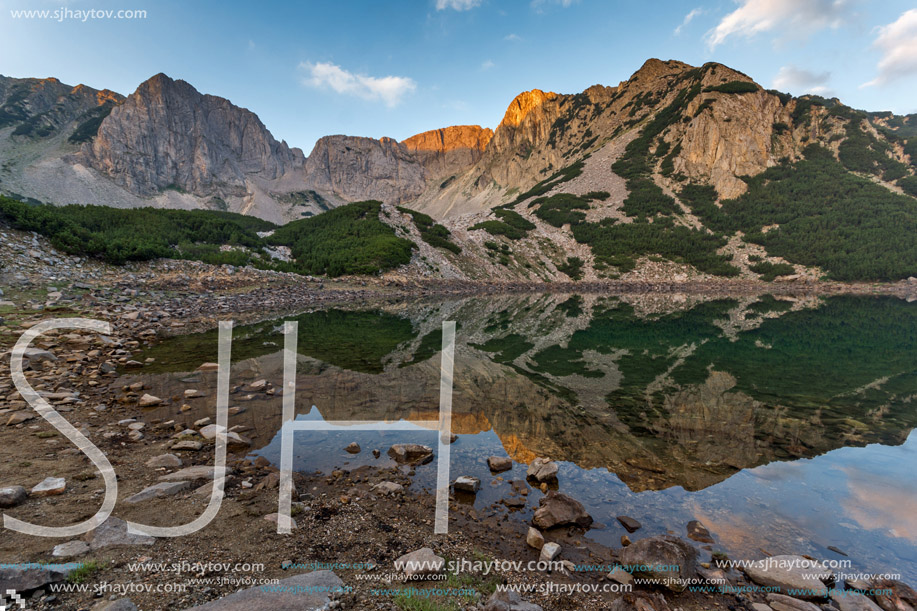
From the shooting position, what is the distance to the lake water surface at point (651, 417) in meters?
5.95

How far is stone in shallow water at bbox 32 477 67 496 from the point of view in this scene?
15.6 ft

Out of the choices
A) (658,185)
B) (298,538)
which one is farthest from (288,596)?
(658,185)

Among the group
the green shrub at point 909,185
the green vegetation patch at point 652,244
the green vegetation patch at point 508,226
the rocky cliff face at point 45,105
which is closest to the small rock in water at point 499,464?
the green vegetation patch at point 508,226

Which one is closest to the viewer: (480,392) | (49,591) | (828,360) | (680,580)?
(49,591)

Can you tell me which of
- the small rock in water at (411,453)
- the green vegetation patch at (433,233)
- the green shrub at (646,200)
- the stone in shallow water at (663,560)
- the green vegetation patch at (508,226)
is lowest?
the small rock in water at (411,453)

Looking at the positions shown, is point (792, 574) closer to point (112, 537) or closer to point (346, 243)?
point (112, 537)

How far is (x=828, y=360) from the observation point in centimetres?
1714

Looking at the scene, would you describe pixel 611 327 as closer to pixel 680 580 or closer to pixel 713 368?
pixel 713 368

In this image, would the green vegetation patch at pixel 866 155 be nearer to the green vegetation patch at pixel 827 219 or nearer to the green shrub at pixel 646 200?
the green vegetation patch at pixel 827 219

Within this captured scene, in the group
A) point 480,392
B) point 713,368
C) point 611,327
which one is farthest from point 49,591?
point 611,327

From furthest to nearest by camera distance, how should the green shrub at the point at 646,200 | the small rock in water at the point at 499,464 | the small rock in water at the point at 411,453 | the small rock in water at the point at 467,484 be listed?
the green shrub at the point at 646,200, the small rock in water at the point at 411,453, the small rock in water at the point at 499,464, the small rock in water at the point at 467,484

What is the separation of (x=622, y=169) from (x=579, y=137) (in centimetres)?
4418

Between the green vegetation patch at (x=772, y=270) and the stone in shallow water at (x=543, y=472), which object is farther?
the green vegetation patch at (x=772, y=270)

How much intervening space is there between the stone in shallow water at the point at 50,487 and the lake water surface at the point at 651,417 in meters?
2.81
